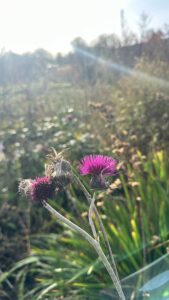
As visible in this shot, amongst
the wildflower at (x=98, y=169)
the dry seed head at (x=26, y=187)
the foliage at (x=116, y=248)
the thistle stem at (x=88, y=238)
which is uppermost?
the wildflower at (x=98, y=169)

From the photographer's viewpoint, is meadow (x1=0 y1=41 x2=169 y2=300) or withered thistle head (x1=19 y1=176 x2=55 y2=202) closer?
withered thistle head (x1=19 y1=176 x2=55 y2=202)

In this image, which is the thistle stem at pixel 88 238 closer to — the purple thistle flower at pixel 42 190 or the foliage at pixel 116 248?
the purple thistle flower at pixel 42 190

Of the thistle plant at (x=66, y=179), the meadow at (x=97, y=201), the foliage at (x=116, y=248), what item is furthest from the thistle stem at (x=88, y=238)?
the foliage at (x=116, y=248)

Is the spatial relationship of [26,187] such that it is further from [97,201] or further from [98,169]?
[97,201]

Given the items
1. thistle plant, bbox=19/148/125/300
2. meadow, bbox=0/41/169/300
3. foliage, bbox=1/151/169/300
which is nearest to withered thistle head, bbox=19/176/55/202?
thistle plant, bbox=19/148/125/300

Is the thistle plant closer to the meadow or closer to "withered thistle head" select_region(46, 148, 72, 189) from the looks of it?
"withered thistle head" select_region(46, 148, 72, 189)

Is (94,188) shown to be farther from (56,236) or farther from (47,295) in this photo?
(56,236)

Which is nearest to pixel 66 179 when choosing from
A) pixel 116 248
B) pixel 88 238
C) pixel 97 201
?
pixel 88 238

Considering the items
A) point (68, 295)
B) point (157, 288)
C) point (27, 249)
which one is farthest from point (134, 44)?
point (157, 288)
